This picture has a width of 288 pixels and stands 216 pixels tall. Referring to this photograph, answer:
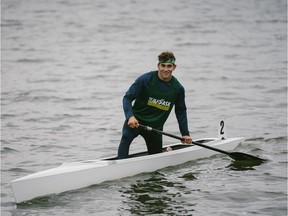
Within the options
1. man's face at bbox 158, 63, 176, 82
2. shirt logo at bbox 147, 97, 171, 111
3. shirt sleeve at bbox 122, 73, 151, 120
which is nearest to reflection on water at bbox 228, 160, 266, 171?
shirt logo at bbox 147, 97, 171, 111

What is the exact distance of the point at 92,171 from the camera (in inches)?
469

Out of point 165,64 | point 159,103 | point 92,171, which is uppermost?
point 165,64

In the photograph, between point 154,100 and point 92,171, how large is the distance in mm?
1705

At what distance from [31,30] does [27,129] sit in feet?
61.6

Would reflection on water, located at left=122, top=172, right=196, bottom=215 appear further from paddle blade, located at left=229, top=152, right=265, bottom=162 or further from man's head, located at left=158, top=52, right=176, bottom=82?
man's head, located at left=158, top=52, right=176, bottom=82

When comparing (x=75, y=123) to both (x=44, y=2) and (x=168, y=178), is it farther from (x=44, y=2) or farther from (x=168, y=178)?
(x=44, y=2)

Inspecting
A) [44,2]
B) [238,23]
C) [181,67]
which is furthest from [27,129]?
[44,2]

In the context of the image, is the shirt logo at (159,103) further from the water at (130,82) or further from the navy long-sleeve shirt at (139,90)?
the water at (130,82)

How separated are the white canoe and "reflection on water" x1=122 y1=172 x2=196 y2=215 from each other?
0.31 metres

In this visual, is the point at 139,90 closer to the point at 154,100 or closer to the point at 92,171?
the point at 154,100

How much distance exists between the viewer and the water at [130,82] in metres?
11.7

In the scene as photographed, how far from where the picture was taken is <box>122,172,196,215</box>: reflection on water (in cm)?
1104

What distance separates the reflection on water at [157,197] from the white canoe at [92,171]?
12.1 inches

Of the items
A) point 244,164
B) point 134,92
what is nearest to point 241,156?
point 244,164
